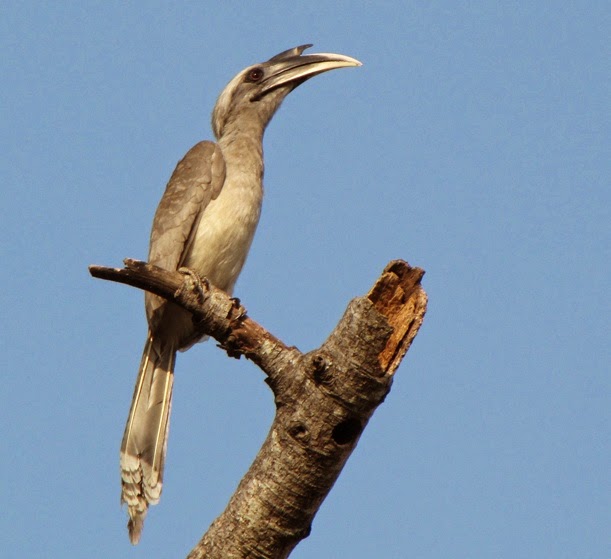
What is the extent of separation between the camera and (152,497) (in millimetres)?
6289

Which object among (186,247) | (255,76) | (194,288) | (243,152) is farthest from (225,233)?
(255,76)

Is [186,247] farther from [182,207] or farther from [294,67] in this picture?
[294,67]

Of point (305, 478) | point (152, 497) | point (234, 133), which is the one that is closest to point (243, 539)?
point (305, 478)

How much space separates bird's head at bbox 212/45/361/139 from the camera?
27.7ft

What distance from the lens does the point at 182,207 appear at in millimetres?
7301

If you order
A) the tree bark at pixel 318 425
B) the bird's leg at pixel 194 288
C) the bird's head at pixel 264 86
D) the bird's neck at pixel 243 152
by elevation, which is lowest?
the tree bark at pixel 318 425

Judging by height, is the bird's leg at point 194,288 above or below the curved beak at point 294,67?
below

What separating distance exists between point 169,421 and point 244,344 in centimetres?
178

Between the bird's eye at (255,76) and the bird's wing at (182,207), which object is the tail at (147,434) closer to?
the bird's wing at (182,207)

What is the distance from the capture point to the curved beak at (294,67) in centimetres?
841

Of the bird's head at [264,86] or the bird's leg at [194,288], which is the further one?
the bird's head at [264,86]

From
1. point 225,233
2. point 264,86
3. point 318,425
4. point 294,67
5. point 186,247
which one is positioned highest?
point 294,67

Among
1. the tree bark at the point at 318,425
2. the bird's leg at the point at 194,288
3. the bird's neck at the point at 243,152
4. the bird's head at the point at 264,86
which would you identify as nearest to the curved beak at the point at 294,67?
the bird's head at the point at 264,86

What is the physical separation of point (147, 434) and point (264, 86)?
349 centimetres
